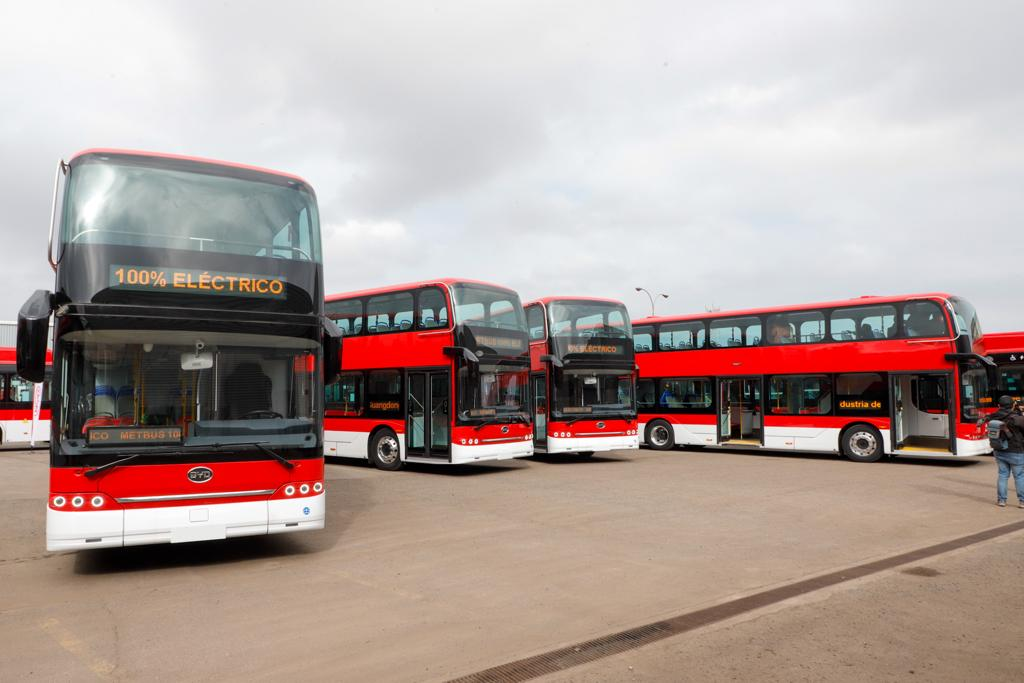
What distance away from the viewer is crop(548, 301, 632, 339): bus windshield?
19.9 meters

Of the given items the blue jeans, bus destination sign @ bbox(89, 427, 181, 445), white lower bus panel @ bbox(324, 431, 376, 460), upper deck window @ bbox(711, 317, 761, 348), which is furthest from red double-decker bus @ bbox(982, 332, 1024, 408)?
bus destination sign @ bbox(89, 427, 181, 445)

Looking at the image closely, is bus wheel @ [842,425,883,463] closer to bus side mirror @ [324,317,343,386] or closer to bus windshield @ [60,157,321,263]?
bus side mirror @ [324,317,343,386]

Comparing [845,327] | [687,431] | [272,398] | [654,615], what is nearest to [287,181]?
[272,398]

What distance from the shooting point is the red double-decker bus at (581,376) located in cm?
1953

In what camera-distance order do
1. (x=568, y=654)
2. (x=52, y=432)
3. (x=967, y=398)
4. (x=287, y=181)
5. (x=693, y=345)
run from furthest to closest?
1. (x=693, y=345)
2. (x=967, y=398)
3. (x=287, y=181)
4. (x=52, y=432)
5. (x=568, y=654)

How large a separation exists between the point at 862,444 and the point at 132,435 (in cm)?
1681

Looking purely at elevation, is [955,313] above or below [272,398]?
above

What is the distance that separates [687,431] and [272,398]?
1713 cm

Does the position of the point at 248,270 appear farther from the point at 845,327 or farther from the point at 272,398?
the point at 845,327

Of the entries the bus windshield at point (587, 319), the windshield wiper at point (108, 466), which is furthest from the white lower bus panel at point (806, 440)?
the windshield wiper at point (108, 466)

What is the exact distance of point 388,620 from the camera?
236 inches

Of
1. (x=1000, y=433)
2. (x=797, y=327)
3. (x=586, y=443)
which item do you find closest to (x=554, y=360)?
(x=586, y=443)

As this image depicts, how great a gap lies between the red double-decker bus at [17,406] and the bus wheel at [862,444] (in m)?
22.8

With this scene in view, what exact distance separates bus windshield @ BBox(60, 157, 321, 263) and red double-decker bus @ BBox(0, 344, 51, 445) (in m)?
19.9
